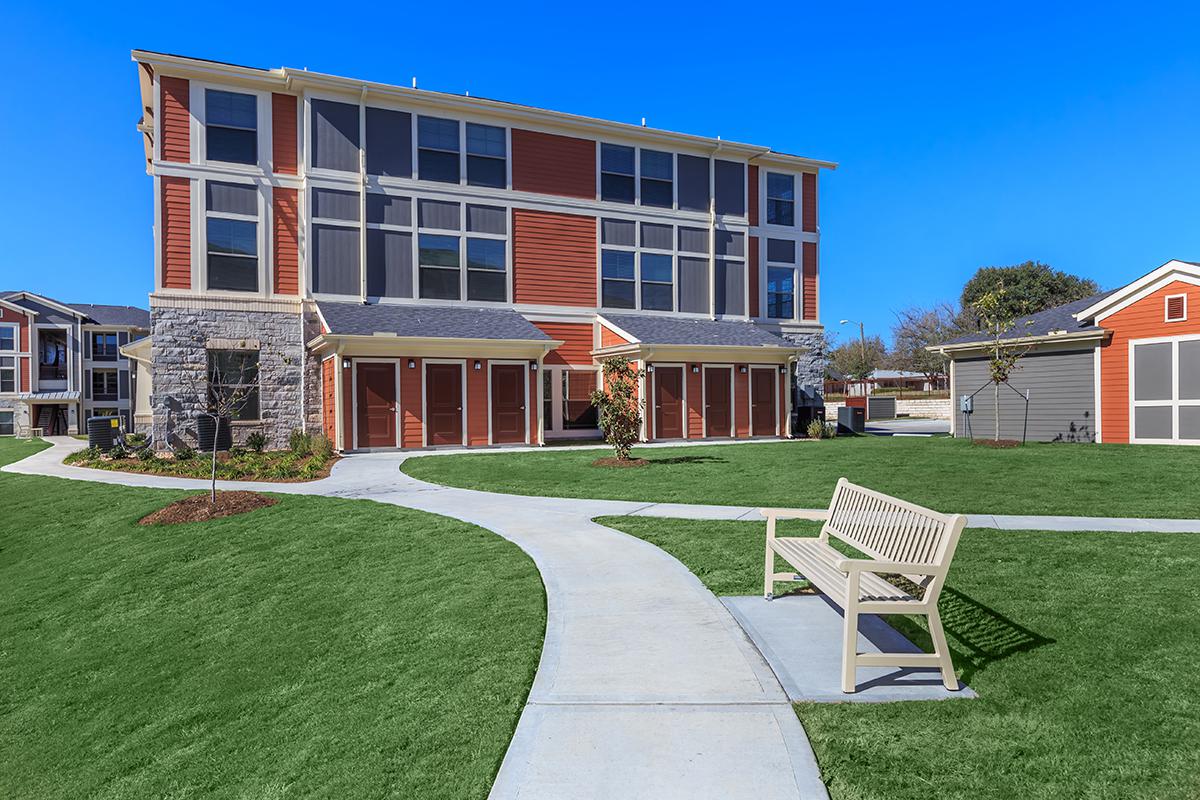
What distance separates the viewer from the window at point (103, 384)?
4947 centimetres

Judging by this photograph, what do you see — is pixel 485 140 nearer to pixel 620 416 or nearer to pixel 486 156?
pixel 486 156

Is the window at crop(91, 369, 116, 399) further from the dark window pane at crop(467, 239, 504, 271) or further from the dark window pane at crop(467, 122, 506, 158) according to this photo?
the dark window pane at crop(467, 122, 506, 158)

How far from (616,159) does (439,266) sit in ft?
23.5

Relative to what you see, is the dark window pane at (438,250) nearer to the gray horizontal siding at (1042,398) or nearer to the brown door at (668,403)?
the brown door at (668,403)

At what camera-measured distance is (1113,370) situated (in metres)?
18.6

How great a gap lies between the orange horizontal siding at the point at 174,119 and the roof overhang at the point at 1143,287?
24.6 metres

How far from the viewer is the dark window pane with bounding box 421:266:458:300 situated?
69.2ft

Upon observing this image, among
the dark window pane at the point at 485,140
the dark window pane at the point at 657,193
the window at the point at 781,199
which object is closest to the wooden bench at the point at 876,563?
the dark window pane at the point at 485,140

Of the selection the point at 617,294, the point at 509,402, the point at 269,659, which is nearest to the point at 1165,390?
the point at 617,294

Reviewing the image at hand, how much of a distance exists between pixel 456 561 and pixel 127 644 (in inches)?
113

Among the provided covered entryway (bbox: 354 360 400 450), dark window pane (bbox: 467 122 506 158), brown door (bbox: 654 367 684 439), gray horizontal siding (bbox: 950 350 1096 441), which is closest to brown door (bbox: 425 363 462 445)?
covered entryway (bbox: 354 360 400 450)

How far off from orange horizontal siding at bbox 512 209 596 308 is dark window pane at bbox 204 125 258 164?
24.7 feet

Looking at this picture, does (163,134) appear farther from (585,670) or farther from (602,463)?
(585,670)

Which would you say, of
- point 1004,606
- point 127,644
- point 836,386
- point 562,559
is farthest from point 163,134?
point 836,386
